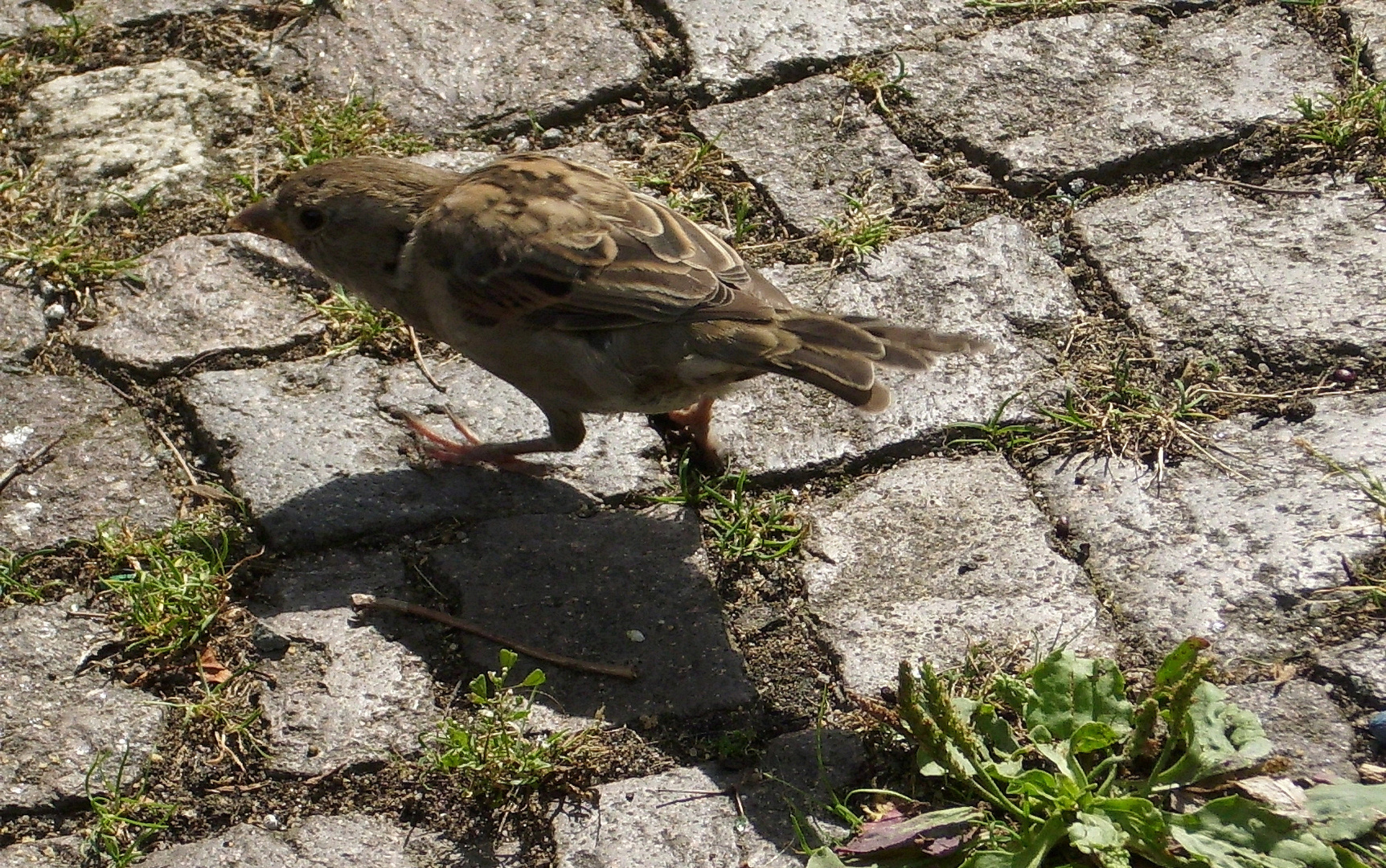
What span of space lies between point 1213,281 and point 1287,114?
912mm

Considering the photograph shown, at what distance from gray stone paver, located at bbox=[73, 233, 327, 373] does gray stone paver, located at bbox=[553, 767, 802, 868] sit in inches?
78.4

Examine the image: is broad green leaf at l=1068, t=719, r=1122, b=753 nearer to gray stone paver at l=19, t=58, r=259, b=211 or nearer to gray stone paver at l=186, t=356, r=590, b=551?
gray stone paver at l=186, t=356, r=590, b=551

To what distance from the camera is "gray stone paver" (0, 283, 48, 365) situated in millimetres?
4398

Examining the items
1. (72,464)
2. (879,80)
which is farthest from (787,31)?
(72,464)

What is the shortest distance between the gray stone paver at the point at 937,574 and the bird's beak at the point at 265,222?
6.15 ft

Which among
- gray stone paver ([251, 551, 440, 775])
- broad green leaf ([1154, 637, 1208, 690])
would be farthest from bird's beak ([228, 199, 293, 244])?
broad green leaf ([1154, 637, 1208, 690])

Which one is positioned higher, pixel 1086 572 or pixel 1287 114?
pixel 1287 114

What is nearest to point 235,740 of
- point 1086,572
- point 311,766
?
point 311,766

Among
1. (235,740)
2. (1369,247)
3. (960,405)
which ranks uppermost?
(1369,247)

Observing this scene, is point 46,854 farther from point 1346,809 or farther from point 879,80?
point 879,80

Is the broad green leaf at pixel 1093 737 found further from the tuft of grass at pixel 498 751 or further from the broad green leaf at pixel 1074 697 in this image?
the tuft of grass at pixel 498 751

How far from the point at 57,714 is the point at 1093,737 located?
2.41 m

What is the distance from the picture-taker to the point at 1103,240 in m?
4.62

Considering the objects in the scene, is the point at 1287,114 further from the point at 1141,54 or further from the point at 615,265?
the point at 615,265
